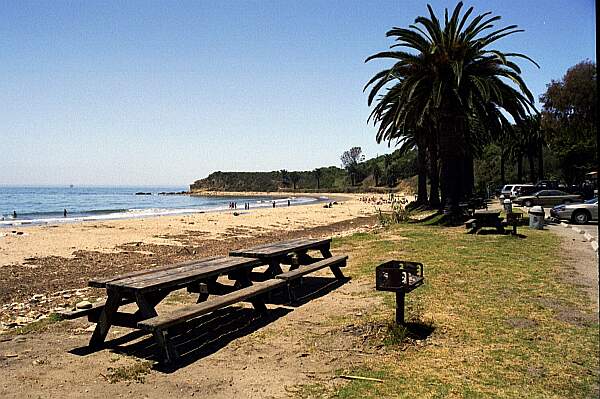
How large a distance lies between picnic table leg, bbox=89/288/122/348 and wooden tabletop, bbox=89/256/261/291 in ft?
0.65

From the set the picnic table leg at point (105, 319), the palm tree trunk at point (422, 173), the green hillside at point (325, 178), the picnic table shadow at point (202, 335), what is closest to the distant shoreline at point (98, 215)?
the palm tree trunk at point (422, 173)

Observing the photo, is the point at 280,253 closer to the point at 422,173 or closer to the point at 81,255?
the point at 81,255

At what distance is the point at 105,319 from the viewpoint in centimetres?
585

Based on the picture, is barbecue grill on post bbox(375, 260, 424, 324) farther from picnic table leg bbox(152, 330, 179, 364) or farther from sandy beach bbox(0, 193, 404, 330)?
sandy beach bbox(0, 193, 404, 330)

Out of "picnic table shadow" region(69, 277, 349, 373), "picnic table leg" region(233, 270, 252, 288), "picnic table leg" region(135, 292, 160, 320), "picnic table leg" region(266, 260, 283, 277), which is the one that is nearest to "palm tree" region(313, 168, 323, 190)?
"picnic table leg" region(266, 260, 283, 277)

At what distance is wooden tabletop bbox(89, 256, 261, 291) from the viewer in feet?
18.7

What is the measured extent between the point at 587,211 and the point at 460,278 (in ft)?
43.7

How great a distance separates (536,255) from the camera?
10852mm

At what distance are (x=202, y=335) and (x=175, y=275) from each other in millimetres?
820

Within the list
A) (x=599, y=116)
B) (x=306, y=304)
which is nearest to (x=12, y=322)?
(x=306, y=304)

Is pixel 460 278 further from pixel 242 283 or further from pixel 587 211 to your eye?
pixel 587 211

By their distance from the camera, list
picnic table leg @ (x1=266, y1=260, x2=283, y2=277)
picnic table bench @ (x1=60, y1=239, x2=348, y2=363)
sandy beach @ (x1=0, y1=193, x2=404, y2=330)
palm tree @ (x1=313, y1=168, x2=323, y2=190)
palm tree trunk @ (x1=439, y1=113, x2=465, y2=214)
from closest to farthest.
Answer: picnic table bench @ (x1=60, y1=239, x2=348, y2=363)
picnic table leg @ (x1=266, y1=260, x2=283, y2=277)
sandy beach @ (x1=0, y1=193, x2=404, y2=330)
palm tree trunk @ (x1=439, y1=113, x2=465, y2=214)
palm tree @ (x1=313, y1=168, x2=323, y2=190)

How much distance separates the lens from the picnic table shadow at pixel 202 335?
18.1ft

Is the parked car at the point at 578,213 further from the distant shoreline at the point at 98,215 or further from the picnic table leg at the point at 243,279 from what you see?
the distant shoreline at the point at 98,215
